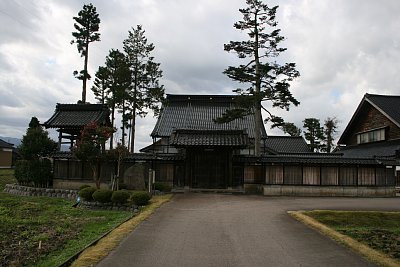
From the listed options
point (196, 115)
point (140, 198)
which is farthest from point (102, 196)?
point (196, 115)

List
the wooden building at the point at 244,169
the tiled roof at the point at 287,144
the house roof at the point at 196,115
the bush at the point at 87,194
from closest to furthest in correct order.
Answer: the bush at the point at 87,194
the wooden building at the point at 244,169
the house roof at the point at 196,115
the tiled roof at the point at 287,144

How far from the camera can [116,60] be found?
1399 inches

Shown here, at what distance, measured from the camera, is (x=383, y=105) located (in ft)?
114

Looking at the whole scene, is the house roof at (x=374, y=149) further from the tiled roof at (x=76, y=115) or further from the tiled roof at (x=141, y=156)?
the tiled roof at (x=76, y=115)

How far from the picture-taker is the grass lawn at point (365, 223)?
38.4 ft

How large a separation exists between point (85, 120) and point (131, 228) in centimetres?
2125

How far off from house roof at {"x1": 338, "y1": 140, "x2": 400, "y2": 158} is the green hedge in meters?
24.9

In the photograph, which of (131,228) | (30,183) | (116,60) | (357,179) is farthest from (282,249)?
(116,60)

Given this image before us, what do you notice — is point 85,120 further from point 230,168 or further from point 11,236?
point 11,236

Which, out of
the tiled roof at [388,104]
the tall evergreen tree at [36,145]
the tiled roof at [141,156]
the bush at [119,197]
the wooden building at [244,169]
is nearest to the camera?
the bush at [119,197]

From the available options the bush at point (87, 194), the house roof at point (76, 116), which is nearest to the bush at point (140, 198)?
the bush at point (87, 194)

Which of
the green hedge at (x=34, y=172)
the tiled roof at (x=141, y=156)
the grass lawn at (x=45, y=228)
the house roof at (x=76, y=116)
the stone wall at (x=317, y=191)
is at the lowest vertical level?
the grass lawn at (x=45, y=228)

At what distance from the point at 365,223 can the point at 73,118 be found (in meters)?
25.1

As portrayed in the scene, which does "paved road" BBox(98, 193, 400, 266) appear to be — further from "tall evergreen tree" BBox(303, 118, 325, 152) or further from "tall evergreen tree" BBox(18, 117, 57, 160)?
"tall evergreen tree" BBox(303, 118, 325, 152)
